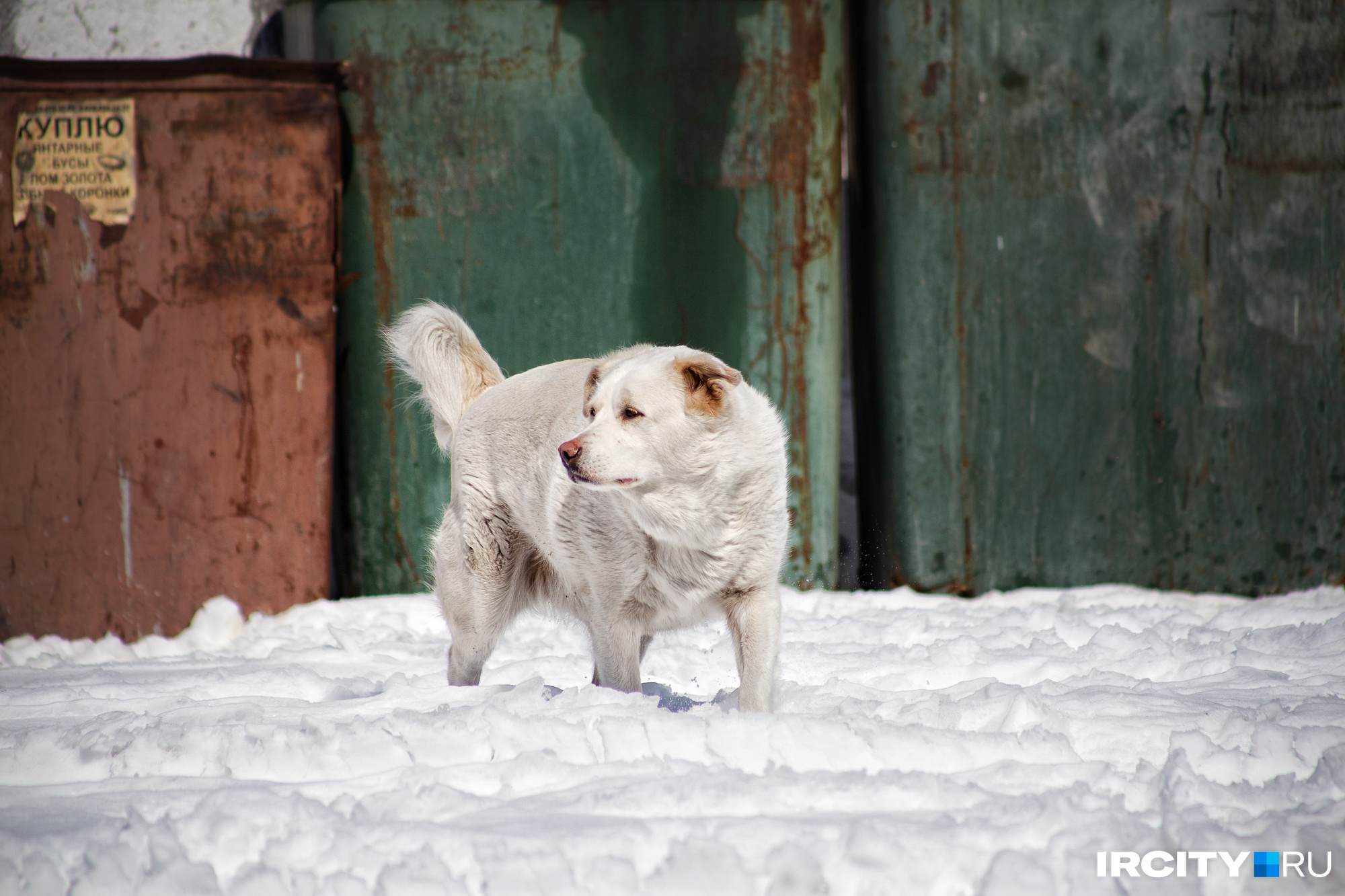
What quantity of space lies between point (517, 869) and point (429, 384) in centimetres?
204

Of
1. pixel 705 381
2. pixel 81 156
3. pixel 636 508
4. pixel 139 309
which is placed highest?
pixel 81 156

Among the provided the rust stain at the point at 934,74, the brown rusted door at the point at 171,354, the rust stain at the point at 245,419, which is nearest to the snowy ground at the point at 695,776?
the brown rusted door at the point at 171,354

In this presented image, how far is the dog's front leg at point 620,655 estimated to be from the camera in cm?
261

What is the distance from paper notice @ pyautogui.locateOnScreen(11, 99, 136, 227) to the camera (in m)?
4.27

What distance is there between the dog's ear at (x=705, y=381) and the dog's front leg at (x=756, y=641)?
0.53m

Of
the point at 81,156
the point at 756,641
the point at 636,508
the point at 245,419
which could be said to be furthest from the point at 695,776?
the point at 81,156

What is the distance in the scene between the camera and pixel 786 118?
14.4 feet

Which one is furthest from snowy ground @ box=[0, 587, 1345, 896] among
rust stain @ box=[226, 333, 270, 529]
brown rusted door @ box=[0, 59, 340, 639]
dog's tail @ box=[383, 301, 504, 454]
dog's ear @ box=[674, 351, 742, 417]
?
rust stain @ box=[226, 333, 270, 529]

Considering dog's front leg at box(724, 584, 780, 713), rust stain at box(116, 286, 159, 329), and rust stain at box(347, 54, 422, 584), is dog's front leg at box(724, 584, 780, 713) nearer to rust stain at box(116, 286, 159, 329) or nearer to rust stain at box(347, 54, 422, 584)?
rust stain at box(347, 54, 422, 584)

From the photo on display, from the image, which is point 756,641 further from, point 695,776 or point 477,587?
point 477,587

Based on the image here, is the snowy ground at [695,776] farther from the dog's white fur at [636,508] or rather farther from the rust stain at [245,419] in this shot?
the rust stain at [245,419]

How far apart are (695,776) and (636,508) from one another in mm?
792

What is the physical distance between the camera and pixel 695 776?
6.28 ft

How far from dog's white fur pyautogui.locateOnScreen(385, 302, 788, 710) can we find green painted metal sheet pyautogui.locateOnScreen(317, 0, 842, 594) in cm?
161
